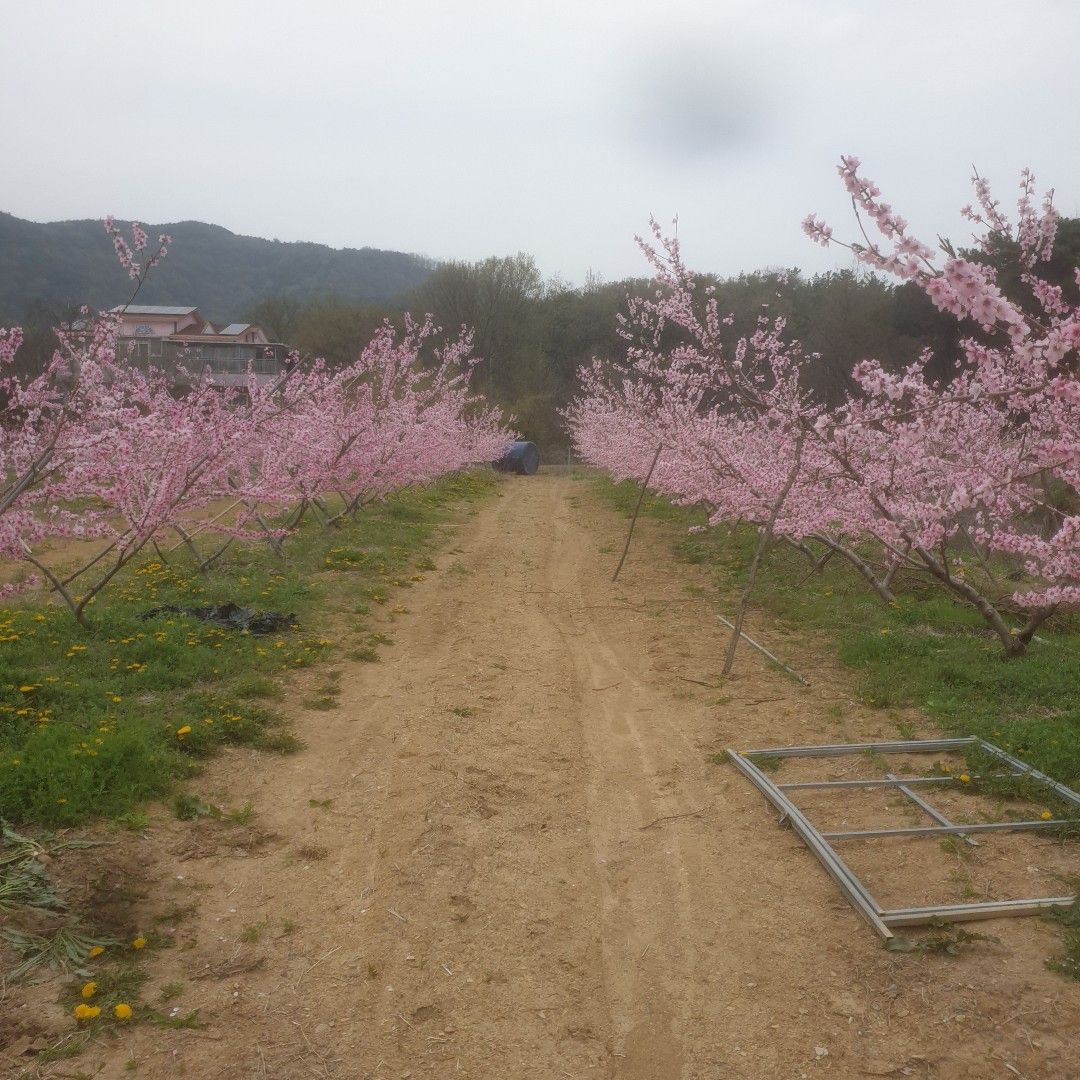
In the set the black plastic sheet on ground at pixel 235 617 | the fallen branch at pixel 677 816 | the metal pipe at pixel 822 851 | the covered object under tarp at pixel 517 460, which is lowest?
the covered object under tarp at pixel 517 460

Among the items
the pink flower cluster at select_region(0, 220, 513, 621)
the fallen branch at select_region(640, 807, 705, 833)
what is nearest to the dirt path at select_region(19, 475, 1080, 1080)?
the fallen branch at select_region(640, 807, 705, 833)

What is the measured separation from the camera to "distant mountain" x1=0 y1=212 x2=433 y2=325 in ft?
148

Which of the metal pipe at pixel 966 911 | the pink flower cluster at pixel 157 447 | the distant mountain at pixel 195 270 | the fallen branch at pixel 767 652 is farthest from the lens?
the distant mountain at pixel 195 270

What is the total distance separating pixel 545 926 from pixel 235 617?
5013 mm

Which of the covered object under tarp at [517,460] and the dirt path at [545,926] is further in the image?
the covered object under tarp at [517,460]

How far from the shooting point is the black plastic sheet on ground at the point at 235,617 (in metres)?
7.81

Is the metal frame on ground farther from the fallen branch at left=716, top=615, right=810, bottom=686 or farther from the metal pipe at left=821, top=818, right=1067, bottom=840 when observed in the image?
the fallen branch at left=716, top=615, right=810, bottom=686

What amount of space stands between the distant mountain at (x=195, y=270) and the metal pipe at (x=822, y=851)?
107 ft

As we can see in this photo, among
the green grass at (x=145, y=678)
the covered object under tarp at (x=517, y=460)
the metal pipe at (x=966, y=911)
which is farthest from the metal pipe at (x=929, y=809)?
the covered object under tarp at (x=517, y=460)

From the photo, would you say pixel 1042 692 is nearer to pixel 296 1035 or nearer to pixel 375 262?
pixel 296 1035

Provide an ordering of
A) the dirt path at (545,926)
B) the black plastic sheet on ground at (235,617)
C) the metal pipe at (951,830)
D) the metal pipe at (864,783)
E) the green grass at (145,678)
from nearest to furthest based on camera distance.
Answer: the dirt path at (545,926), the metal pipe at (951,830), the green grass at (145,678), the metal pipe at (864,783), the black plastic sheet on ground at (235,617)

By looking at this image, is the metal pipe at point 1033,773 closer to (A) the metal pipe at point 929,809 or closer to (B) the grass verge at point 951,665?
(B) the grass verge at point 951,665

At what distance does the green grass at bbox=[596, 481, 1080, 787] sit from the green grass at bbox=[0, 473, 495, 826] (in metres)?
4.41

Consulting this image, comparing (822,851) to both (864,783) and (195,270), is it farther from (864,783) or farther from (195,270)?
(195,270)
